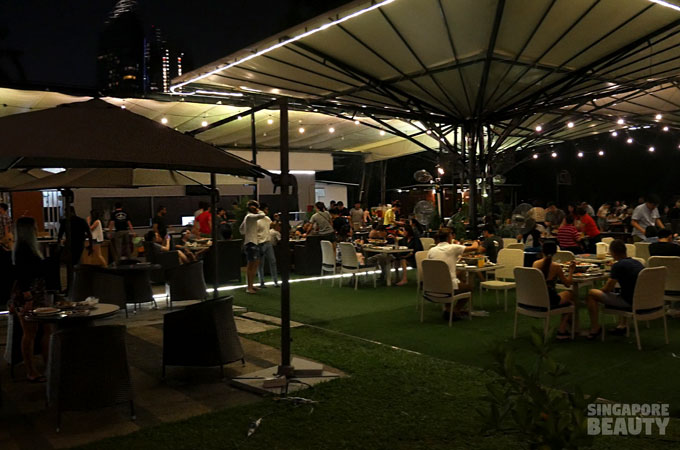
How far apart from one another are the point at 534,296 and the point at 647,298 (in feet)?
3.90

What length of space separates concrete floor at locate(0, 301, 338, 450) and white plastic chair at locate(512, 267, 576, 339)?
2.89 meters

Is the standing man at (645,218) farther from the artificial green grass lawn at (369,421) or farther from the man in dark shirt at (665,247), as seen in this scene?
the artificial green grass lawn at (369,421)

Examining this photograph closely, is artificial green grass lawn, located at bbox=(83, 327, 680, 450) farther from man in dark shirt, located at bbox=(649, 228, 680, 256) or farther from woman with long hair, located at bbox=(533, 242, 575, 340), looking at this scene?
man in dark shirt, located at bbox=(649, 228, 680, 256)

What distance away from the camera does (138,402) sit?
518 centimetres

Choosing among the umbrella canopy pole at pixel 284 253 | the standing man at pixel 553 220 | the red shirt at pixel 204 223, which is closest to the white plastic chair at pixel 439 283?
the umbrella canopy pole at pixel 284 253

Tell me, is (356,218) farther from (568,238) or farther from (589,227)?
(568,238)

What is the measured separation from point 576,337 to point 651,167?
2299 centimetres

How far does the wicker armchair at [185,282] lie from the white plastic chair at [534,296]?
4379 millimetres

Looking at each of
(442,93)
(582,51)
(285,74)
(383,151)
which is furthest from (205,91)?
(383,151)

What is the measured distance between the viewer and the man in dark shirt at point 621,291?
676cm

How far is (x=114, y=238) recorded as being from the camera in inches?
628

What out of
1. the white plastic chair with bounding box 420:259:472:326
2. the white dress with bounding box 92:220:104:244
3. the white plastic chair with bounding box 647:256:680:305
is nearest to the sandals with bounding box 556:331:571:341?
the white plastic chair with bounding box 420:259:472:326

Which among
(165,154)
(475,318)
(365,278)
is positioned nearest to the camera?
(165,154)

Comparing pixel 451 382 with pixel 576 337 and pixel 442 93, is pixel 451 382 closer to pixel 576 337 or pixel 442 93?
pixel 576 337
